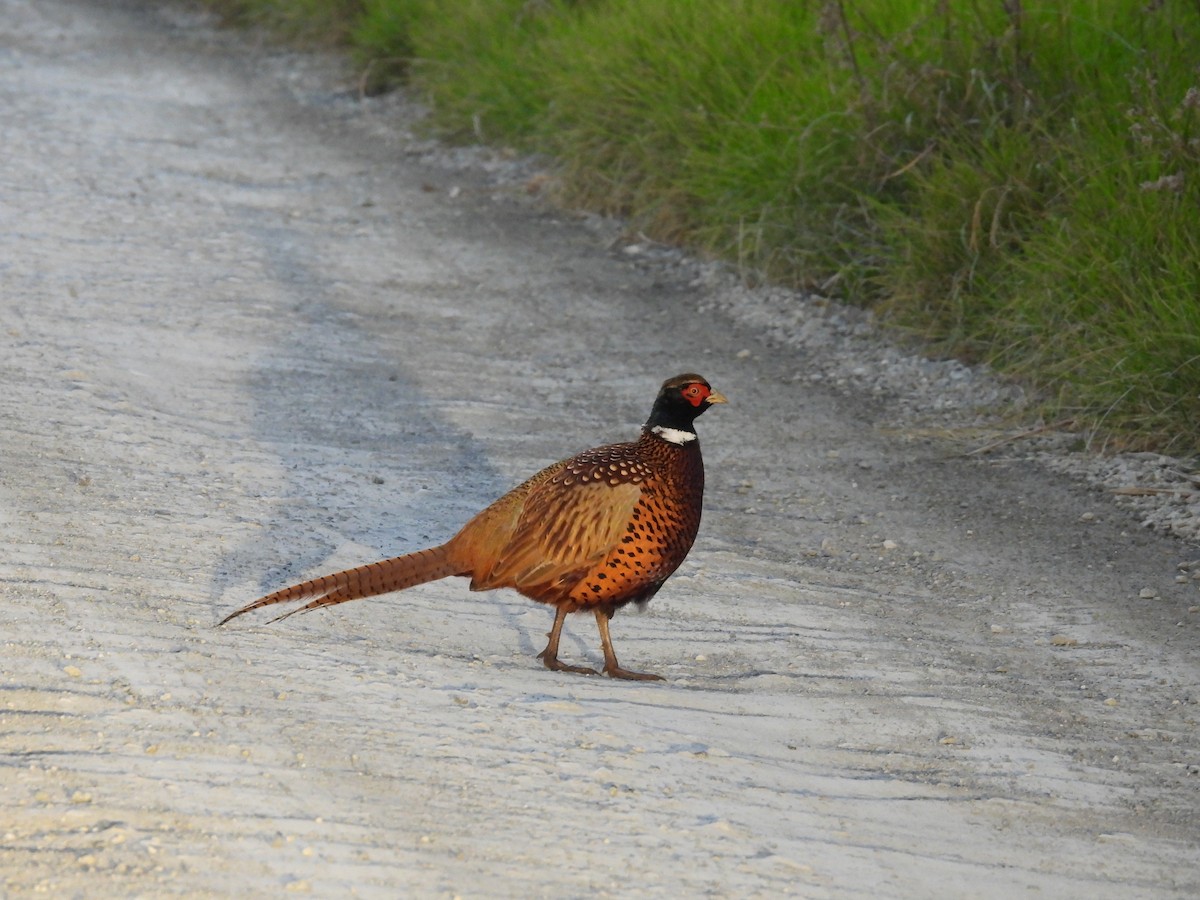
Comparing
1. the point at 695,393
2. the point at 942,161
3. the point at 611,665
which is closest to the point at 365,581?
the point at 611,665

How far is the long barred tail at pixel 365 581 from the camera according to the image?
395 cm

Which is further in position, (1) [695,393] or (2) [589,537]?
(1) [695,393]

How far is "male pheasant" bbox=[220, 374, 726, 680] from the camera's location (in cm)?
411

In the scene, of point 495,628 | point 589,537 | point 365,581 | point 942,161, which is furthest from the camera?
point 942,161

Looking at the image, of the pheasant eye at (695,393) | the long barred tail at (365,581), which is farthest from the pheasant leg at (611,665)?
the pheasant eye at (695,393)

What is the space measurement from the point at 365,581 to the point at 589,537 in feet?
1.90

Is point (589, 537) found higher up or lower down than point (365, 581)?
higher up

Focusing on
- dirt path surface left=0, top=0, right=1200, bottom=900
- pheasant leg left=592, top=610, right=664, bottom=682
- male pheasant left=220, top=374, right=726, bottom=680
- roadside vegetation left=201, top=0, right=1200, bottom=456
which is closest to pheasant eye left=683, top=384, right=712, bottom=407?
male pheasant left=220, top=374, right=726, bottom=680

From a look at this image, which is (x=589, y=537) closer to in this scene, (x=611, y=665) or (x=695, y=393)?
(x=611, y=665)

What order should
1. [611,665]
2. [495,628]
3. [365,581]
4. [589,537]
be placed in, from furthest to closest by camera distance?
[495,628] → [611,665] → [589,537] → [365,581]

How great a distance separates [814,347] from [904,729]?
401 cm

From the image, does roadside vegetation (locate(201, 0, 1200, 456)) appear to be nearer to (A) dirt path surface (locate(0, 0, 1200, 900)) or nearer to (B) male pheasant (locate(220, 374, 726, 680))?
(A) dirt path surface (locate(0, 0, 1200, 900))

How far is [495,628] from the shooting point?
180 inches

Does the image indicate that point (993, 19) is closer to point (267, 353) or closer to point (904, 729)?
point (267, 353)
